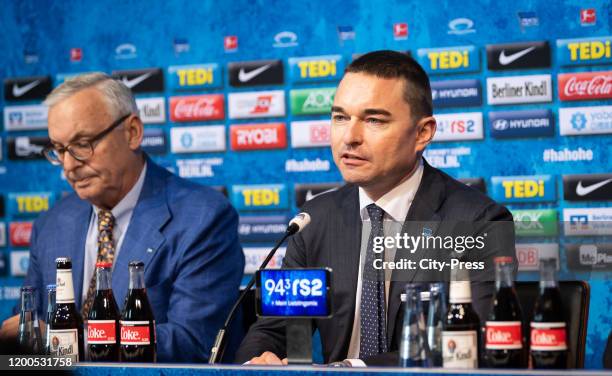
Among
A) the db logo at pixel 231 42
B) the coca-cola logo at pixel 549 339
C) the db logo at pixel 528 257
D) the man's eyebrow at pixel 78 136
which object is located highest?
the db logo at pixel 231 42

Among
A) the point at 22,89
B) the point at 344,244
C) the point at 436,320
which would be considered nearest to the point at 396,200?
the point at 344,244

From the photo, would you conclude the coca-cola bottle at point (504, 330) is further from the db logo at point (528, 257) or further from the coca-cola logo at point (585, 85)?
the coca-cola logo at point (585, 85)

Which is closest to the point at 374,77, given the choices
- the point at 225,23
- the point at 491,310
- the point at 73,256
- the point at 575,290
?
the point at 575,290

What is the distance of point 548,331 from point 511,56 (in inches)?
131

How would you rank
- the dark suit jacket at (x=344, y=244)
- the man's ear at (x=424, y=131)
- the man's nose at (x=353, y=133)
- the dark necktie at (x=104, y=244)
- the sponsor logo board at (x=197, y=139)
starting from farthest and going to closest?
1. the sponsor logo board at (x=197, y=139)
2. the dark necktie at (x=104, y=244)
3. the man's ear at (x=424, y=131)
4. the man's nose at (x=353, y=133)
5. the dark suit jacket at (x=344, y=244)

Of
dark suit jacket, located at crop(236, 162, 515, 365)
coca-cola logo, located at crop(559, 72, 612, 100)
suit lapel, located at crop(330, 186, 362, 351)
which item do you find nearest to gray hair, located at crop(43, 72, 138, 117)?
dark suit jacket, located at crop(236, 162, 515, 365)

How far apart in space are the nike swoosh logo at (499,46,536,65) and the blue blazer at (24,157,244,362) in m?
2.27

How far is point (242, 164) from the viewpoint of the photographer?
536 cm

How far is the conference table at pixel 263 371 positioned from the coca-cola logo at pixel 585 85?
3.48m

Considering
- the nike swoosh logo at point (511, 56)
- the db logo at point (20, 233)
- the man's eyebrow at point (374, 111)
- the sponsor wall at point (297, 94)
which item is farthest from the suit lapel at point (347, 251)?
the db logo at point (20, 233)

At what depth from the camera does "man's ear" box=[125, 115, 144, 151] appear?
3.27 metres

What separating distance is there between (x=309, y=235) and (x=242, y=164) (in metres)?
2.70

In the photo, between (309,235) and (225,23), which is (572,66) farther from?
(309,235)

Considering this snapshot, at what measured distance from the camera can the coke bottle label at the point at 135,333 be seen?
218 cm
